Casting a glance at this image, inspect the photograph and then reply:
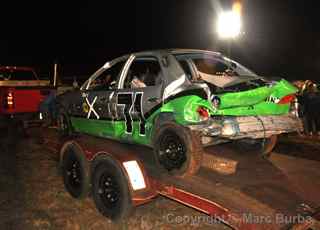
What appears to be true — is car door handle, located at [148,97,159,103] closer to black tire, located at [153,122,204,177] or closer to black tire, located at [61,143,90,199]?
black tire, located at [153,122,204,177]

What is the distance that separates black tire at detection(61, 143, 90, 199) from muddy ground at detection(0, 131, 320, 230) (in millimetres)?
201

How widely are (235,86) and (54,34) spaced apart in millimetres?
67119

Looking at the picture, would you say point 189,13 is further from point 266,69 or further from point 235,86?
point 235,86

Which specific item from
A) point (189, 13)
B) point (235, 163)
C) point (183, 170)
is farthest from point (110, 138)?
point (189, 13)

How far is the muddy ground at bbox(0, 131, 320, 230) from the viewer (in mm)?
4152

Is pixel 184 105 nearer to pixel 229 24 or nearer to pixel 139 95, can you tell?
pixel 139 95

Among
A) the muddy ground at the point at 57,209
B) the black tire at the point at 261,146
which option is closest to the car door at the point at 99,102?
the muddy ground at the point at 57,209

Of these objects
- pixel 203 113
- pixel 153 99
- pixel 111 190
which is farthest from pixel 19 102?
pixel 203 113

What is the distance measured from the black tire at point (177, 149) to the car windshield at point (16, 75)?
851cm

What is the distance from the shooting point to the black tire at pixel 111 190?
378 centimetres

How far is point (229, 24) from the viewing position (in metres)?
9.41

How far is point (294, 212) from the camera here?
2908mm

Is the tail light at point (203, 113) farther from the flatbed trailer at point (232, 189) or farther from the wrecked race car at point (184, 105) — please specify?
the flatbed trailer at point (232, 189)

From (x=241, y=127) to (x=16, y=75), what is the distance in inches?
379
